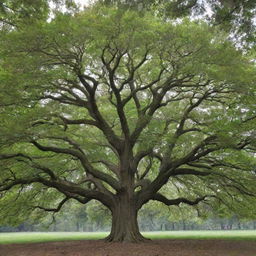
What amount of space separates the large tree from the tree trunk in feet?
0.17

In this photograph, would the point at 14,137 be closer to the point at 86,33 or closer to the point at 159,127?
the point at 86,33

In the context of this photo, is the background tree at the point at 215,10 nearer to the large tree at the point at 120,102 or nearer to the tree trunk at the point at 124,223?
the large tree at the point at 120,102

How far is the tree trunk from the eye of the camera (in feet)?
56.6

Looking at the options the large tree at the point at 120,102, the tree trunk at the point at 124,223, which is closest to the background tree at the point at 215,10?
the large tree at the point at 120,102

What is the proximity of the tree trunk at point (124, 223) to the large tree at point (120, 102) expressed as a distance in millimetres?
52

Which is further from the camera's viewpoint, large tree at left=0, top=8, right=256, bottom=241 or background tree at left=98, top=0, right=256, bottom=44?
large tree at left=0, top=8, right=256, bottom=241

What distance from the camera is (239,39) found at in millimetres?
9977

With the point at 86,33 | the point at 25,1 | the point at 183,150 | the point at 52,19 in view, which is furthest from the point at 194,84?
the point at 25,1

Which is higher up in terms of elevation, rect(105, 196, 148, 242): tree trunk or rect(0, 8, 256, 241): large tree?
rect(0, 8, 256, 241): large tree

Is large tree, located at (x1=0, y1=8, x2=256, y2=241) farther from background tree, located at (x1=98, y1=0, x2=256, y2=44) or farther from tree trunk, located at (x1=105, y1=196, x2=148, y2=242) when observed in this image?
background tree, located at (x1=98, y1=0, x2=256, y2=44)

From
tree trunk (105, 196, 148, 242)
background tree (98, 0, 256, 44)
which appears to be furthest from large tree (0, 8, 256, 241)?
background tree (98, 0, 256, 44)

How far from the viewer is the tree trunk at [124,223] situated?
17.2 m

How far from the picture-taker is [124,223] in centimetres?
1767

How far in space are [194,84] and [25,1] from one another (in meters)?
9.61
